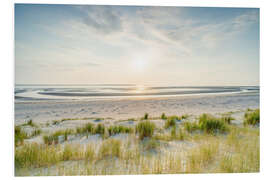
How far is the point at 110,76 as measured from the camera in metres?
4.07

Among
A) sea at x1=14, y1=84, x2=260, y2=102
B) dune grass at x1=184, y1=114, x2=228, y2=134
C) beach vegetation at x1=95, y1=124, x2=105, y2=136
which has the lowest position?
beach vegetation at x1=95, y1=124, x2=105, y2=136

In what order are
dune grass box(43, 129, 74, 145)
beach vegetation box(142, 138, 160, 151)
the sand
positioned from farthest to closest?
1. the sand
2. dune grass box(43, 129, 74, 145)
3. beach vegetation box(142, 138, 160, 151)

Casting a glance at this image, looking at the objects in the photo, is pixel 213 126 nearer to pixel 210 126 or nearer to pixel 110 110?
pixel 210 126

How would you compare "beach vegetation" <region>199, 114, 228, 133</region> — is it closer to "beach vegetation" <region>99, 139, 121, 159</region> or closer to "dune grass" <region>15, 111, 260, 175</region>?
"dune grass" <region>15, 111, 260, 175</region>

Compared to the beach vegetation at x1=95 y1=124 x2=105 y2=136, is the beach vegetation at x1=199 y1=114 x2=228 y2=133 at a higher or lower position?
higher

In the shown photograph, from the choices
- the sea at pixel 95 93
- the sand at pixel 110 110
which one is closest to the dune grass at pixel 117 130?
the sand at pixel 110 110

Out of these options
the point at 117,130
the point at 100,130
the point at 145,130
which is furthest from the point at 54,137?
the point at 145,130

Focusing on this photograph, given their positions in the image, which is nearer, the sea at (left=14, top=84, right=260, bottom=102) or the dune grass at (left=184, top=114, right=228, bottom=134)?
the dune grass at (left=184, top=114, right=228, bottom=134)

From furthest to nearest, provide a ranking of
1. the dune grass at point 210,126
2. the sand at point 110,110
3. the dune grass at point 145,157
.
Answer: the sand at point 110,110, the dune grass at point 210,126, the dune grass at point 145,157

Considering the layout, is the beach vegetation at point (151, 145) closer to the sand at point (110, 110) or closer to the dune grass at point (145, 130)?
the dune grass at point (145, 130)

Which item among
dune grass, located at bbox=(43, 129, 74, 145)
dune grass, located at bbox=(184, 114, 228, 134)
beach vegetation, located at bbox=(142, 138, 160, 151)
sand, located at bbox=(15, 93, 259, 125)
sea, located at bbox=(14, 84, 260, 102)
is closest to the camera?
beach vegetation, located at bbox=(142, 138, 160, 151)

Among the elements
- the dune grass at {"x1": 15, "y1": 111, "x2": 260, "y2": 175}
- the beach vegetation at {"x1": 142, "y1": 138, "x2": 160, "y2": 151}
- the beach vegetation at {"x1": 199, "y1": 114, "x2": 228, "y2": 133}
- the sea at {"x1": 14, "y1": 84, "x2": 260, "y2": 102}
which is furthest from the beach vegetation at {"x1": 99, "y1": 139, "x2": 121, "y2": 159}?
the sea at {"x1": 14, "y1": 84, "x2": 260, "y2": 102}

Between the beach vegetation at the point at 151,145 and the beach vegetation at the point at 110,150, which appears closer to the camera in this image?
the beach vegetation at the point at 110,150
